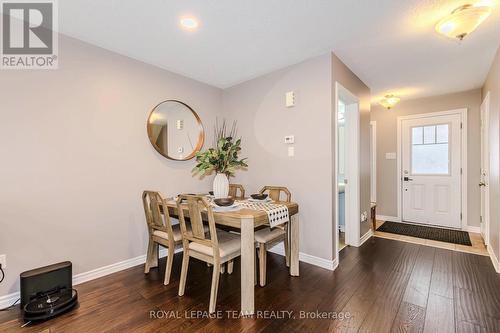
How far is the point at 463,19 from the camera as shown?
1.77 meters

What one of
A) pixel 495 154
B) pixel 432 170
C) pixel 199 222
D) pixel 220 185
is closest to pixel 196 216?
pixel 199 222

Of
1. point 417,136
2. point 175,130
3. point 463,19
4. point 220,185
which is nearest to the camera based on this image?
point 463,19

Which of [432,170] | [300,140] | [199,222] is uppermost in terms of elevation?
[300,140]

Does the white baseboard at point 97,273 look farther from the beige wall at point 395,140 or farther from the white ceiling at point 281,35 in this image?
the beige wall at point 395,140

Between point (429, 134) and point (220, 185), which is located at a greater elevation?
point (429, 134)

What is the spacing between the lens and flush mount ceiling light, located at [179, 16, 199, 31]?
1940mm

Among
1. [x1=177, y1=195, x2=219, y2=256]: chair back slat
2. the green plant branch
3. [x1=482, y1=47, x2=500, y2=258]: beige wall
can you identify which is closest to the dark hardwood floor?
[x1=482, y1=47, x2=500, y2=258]: beige wall

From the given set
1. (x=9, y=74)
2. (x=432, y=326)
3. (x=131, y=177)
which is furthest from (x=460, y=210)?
(x=9, y=74)

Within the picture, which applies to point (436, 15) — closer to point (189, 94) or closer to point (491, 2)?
point (491, 2)

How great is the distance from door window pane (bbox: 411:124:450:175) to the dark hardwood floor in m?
1.88

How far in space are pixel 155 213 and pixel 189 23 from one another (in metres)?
1.83

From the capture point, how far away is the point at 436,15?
1.88 m

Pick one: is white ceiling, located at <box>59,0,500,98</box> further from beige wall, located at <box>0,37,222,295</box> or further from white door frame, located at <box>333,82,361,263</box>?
white door frame, located at <box>333,82,361,263</box>

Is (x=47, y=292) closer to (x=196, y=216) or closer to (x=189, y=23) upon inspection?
(x=196, y=216)
